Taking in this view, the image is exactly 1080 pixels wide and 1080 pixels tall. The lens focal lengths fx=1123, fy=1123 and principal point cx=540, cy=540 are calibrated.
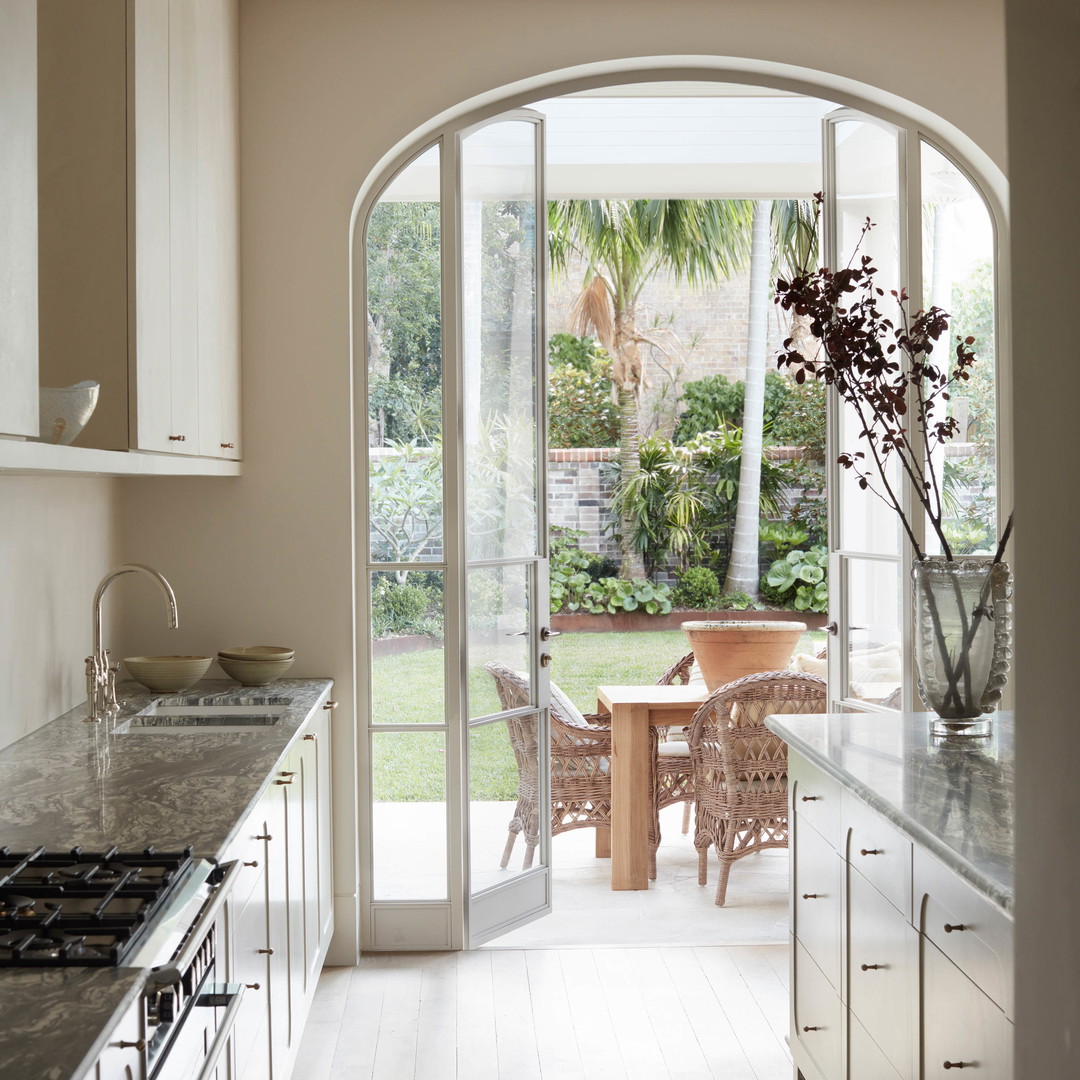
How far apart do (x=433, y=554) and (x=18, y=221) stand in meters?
2.19

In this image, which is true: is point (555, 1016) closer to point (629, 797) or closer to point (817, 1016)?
point (817, 1016)

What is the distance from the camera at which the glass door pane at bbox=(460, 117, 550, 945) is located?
3807 mm

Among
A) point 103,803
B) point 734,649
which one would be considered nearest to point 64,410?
point 103,803

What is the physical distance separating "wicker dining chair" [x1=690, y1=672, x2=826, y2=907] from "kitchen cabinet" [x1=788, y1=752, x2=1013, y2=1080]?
1.43 m

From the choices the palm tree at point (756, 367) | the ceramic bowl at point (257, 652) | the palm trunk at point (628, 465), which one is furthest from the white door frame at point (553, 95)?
the palm trunk at point (628, 465)

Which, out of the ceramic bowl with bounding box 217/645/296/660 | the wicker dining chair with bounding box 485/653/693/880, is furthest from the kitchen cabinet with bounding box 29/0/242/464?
the wicker dining chair with bounding box 485/653/693/880

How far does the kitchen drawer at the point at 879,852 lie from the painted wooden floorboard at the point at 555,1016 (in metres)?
1.02

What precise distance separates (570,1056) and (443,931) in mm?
825

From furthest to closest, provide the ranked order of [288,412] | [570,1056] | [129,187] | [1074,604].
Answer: [288,412]
[570,1056]
[129,187]
[1074,604]

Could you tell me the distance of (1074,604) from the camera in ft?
1.98

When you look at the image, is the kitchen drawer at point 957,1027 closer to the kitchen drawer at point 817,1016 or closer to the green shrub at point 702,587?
the kitchen drawer at point 817,1016

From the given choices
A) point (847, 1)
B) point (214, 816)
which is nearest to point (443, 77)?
point (847, 1)

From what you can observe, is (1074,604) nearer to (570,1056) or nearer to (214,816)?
(214,816)

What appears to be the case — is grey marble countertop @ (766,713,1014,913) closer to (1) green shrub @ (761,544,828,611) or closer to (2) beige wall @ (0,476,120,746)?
(2) beige wall @ (0,476,120,746)
